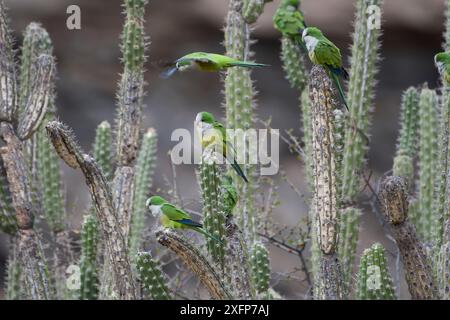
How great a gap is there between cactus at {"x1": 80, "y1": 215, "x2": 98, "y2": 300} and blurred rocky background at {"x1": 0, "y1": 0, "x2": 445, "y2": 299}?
4404 millimetres

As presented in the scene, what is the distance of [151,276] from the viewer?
4.43 metres

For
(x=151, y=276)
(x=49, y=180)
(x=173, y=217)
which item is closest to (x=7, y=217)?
(x=49, y=180)

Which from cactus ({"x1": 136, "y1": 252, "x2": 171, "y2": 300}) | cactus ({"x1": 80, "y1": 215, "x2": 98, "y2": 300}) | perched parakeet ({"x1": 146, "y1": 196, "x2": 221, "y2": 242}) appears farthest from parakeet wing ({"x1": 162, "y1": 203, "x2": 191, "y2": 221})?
cactus ({"x1": 80, "y1": 215, "x2": 98, "y2": 300})

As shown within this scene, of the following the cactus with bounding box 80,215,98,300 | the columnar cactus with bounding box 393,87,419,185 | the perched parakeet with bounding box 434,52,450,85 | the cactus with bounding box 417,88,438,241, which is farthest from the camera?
the columnar cactus with bounding box 393,87,419,185

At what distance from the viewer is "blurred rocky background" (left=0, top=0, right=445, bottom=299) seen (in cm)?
1042

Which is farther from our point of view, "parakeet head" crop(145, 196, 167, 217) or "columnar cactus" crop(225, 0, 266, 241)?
"columnar cactus" crop(225, 0, 266, 241)

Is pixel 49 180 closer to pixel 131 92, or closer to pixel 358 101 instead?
pixel 131 92

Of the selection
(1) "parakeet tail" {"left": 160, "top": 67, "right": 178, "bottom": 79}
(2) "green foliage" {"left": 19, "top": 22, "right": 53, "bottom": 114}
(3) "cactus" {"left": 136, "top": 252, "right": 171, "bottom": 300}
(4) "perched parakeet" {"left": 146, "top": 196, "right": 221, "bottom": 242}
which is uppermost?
(2) "green foliage" {"left": 19, "top": 22, "right": 53, "bottom": 114}

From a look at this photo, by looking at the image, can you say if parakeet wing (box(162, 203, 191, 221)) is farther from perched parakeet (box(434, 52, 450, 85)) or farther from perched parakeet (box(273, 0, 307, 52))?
perched parakeet (box(273, 0, 307, 52))

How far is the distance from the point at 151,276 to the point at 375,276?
1.08 meters

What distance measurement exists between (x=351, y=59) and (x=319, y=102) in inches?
80.9

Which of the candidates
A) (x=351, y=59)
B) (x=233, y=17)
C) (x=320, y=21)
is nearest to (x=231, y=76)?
(x=233, y=17)

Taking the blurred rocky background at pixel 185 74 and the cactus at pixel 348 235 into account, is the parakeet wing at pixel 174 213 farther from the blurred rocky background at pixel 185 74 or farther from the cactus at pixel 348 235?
the blurred rocky background at pixel 185 74

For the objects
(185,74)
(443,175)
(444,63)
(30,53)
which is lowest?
(443,175)
